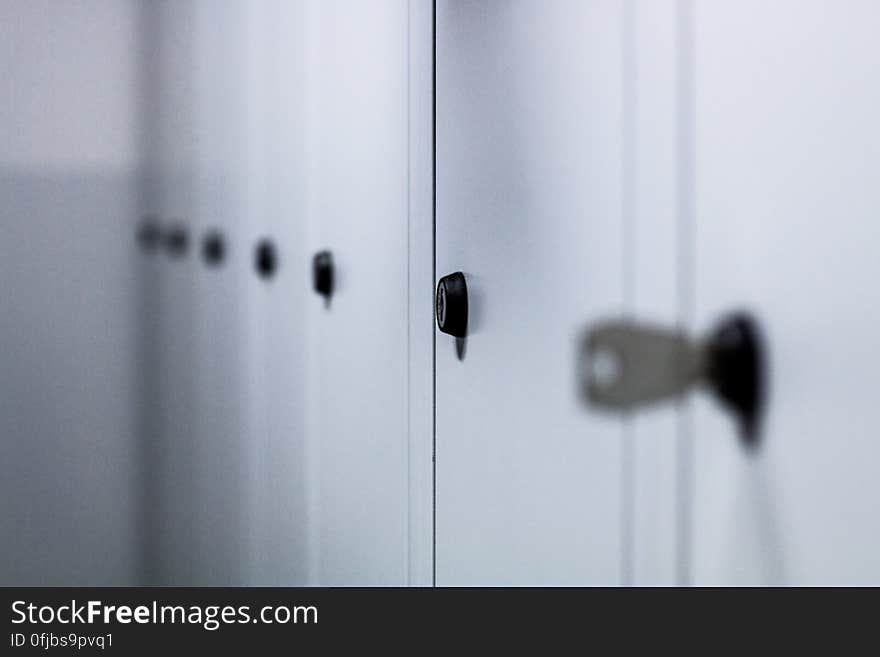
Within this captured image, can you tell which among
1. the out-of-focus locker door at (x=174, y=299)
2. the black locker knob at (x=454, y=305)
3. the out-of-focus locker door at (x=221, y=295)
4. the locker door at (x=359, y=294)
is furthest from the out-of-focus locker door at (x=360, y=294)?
the out-of-focus locker door at (x=174, y=299)

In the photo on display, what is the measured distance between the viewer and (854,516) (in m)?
0.33

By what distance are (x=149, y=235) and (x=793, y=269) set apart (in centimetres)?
121

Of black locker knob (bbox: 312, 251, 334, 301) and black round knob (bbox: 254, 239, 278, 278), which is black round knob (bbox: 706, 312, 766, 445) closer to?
black locker knob (bbox: 312, 251, 334, 301)

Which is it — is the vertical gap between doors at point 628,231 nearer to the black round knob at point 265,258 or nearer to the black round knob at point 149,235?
the black round knob at point 265,258

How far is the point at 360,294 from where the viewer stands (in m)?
0.98

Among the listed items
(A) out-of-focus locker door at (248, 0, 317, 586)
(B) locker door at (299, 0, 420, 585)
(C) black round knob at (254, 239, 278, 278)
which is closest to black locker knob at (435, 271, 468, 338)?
(B) locker door at (299, 0, 420, 585)

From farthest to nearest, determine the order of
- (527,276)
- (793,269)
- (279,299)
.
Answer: (279,299)
(527,276)
(793,269)

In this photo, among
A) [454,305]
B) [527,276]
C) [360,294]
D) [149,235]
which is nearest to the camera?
[527,276]

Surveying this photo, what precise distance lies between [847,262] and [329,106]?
800 millimetres

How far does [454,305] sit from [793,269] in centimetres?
39

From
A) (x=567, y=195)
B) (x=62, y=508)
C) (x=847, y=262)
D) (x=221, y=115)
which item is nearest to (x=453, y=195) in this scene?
(x=567, y=195)

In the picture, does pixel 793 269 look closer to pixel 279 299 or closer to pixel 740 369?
pixel 740 369

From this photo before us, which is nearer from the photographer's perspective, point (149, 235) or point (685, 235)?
point (685, 235)

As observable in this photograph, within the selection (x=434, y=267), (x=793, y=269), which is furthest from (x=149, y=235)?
(x=793, y=269)
